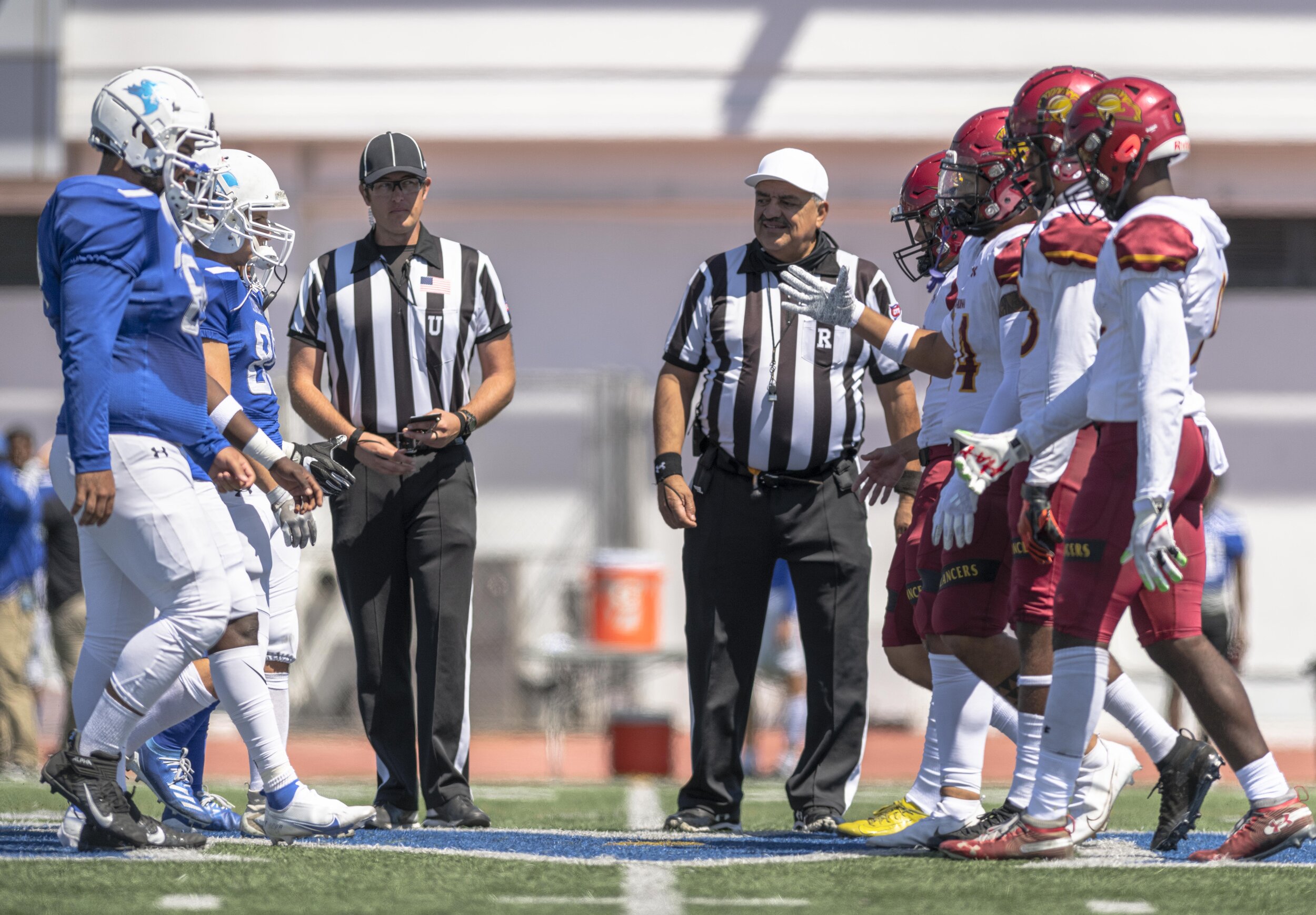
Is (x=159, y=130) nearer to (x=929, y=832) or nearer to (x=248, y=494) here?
(x=248, y=494)

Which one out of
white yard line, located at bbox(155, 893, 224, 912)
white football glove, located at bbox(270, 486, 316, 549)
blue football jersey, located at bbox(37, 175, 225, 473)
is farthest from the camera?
white football glove, located at bbox(270, 486, 316, 549)

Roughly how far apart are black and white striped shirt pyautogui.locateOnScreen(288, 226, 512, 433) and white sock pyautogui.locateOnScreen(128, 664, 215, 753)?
4.20 feet

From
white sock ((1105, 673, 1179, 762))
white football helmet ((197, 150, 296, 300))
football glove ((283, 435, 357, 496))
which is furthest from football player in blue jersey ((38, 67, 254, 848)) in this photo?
white sock ((1105, 673, 1179, 762))

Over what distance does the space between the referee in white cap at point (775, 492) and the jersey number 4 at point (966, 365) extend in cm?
77

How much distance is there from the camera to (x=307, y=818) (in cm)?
422

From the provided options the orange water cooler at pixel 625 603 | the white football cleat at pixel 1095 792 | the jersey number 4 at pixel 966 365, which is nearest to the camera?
the white football cleat at pixel 1095 792

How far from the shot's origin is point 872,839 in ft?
14.9

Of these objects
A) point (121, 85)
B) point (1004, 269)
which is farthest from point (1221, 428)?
point (121, 85)

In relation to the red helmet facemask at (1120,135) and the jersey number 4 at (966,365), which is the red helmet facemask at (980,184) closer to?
the jersey number 4 at (966,365)

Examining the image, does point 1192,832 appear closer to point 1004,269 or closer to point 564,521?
point 1004,269

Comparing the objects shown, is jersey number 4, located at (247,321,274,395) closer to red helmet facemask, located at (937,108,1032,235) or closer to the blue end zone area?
the blue end zone area

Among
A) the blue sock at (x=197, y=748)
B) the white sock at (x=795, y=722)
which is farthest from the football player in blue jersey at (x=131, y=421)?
the white sock at (x=795, y=722)

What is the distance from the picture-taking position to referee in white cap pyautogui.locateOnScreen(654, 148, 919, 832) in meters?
5.41

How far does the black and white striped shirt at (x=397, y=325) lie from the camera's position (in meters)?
5.56
